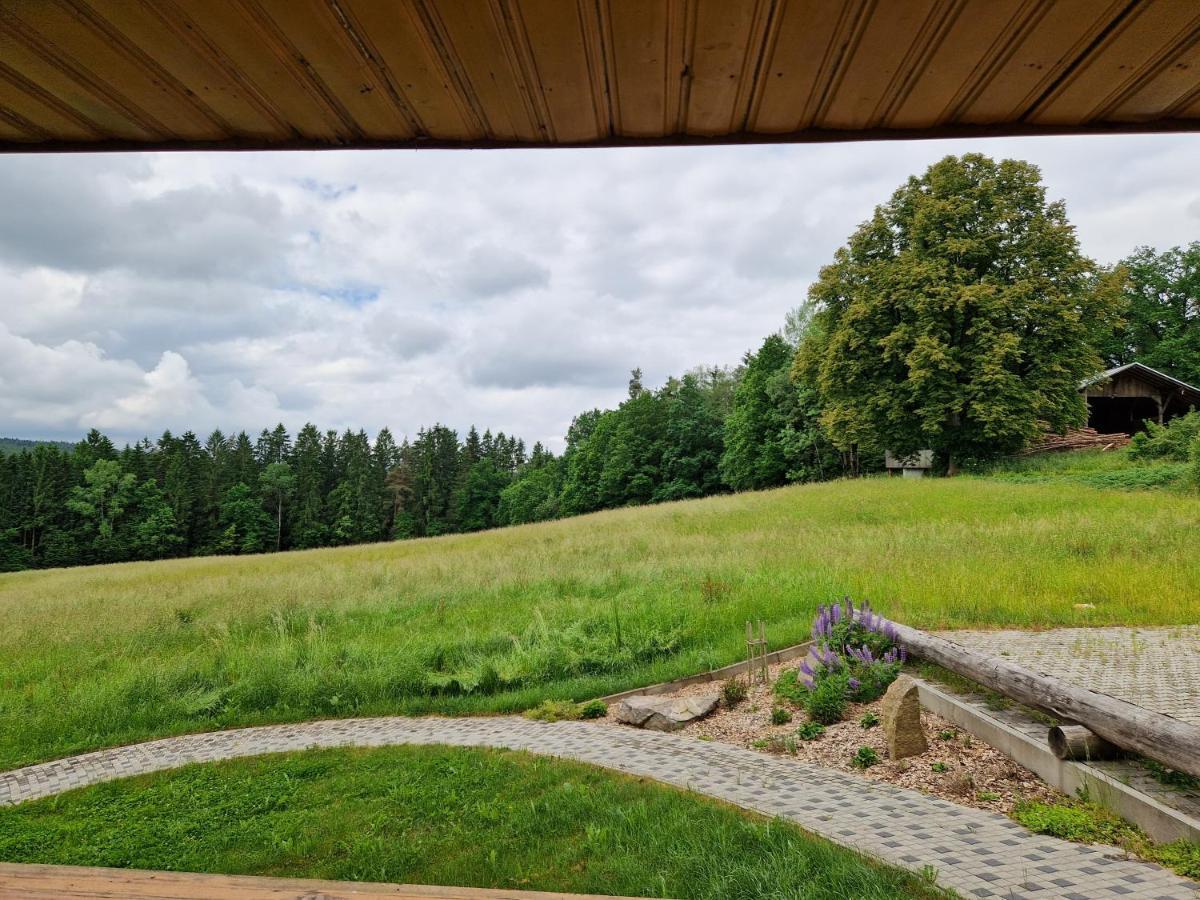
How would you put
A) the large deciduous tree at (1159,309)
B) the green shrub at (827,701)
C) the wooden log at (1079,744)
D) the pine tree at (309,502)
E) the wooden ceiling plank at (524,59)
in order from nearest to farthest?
the wooden ceiling plank at (524,59), the wooden log at (1079,744), the green shrub at (827,701), the large deciduous tree at (1159,309), the pine tree at (309,502)

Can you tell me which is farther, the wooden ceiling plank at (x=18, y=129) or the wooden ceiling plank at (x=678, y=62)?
the wooden ceiling plank at (x=18, y=129)

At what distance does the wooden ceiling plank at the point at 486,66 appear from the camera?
201 centimetres

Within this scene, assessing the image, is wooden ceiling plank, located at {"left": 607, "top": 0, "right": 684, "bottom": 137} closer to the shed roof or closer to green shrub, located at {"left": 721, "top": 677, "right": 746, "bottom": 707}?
green shrub, located at {"left": 721, "top": 677, "right": 746, "bottom": 707}

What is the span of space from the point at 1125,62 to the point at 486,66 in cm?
206

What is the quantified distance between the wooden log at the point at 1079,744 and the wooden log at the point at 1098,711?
8 cm

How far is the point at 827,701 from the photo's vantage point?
22.9 ft

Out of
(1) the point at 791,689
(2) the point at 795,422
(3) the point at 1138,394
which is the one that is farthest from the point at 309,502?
(1) the point at 791,689

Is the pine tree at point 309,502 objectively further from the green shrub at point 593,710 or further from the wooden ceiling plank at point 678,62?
the wooden ceiling plank at point 678,62

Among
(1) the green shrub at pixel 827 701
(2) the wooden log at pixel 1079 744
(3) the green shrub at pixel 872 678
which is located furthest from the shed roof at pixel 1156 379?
(2) the wooden log at pixel 1079 744

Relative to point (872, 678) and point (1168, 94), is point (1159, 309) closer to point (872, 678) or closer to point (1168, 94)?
point (872, 678)

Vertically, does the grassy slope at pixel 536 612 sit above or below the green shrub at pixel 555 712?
above

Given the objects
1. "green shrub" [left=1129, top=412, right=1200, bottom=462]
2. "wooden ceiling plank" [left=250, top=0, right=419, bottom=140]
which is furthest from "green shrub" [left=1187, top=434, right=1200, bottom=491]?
"wooden ceiling plank" [left=250, top=0, right=419, bottom=140]

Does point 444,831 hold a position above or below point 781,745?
above

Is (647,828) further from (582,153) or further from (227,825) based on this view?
(582,153)
